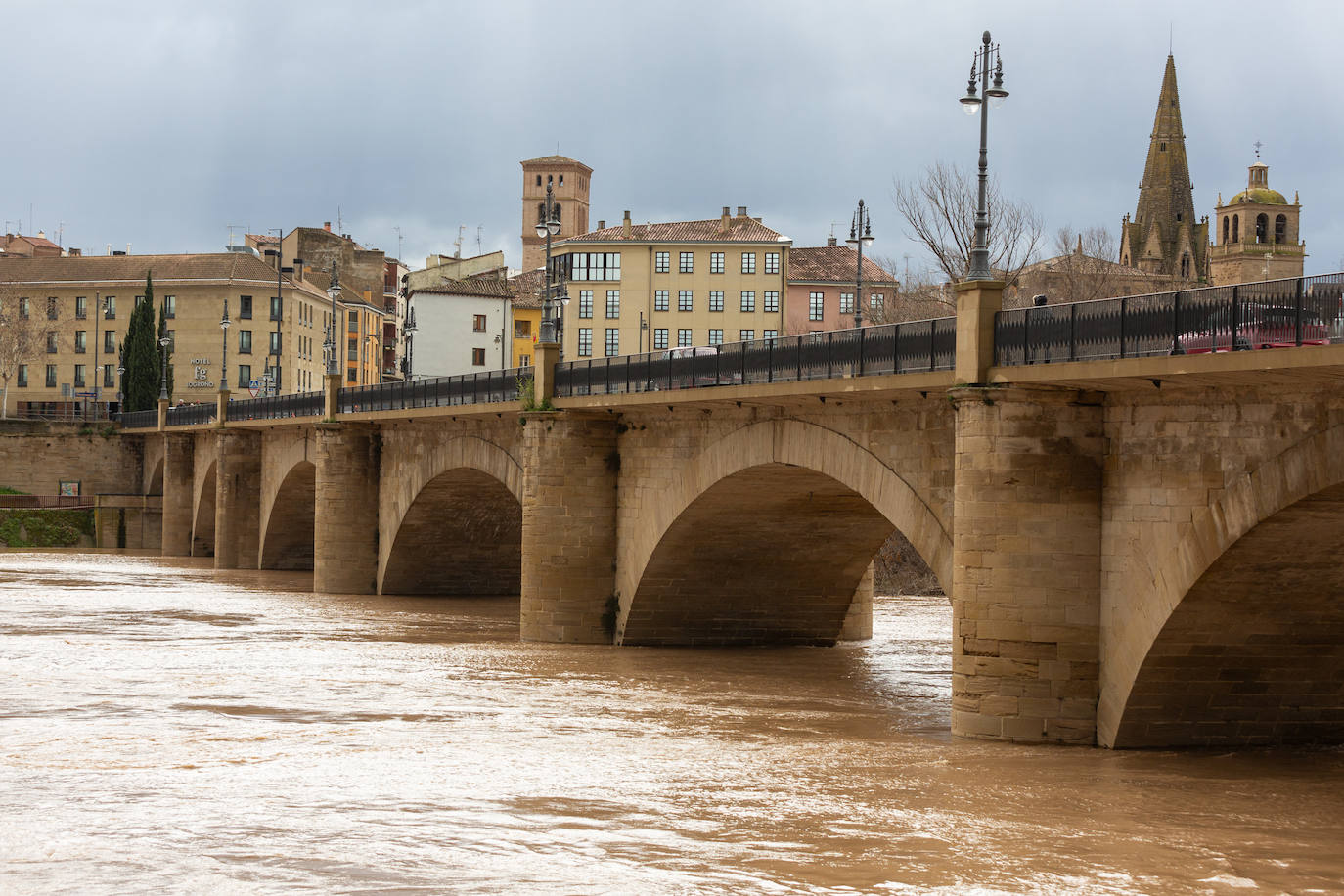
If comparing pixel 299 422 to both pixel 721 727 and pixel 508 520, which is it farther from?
pixel 721 727

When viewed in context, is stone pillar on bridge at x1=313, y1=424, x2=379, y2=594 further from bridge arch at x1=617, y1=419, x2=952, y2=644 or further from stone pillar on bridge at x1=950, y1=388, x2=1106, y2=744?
stone pillar on bridge at x1=950, y1=388, x2=1106, y2=744

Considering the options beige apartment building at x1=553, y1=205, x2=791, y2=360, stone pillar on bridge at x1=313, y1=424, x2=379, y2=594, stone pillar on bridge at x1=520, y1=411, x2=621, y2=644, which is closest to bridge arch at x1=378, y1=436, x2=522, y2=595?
stone pillar on bridge at x1=313, y1=424, x2=379, y2=594

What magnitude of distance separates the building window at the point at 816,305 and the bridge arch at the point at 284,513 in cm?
4430

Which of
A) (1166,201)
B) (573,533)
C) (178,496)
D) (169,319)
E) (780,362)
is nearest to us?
(780,362)

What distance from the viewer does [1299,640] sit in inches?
782

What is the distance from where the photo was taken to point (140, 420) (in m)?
86.2

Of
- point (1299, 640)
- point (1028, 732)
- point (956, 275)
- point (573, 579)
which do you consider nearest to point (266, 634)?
point (573, 579)

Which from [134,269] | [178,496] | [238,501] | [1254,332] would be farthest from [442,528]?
[134,269]

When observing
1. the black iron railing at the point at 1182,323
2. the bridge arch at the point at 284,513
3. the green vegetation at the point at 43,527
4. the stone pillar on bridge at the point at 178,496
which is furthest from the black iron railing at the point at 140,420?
the black iron railing at the point at 1182,323

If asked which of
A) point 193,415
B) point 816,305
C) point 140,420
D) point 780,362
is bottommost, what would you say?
point 780,362

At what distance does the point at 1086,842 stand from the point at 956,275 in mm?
41937

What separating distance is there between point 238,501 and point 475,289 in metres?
42.5

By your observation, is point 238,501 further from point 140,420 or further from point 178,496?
point 140,420

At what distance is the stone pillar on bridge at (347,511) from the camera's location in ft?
161
